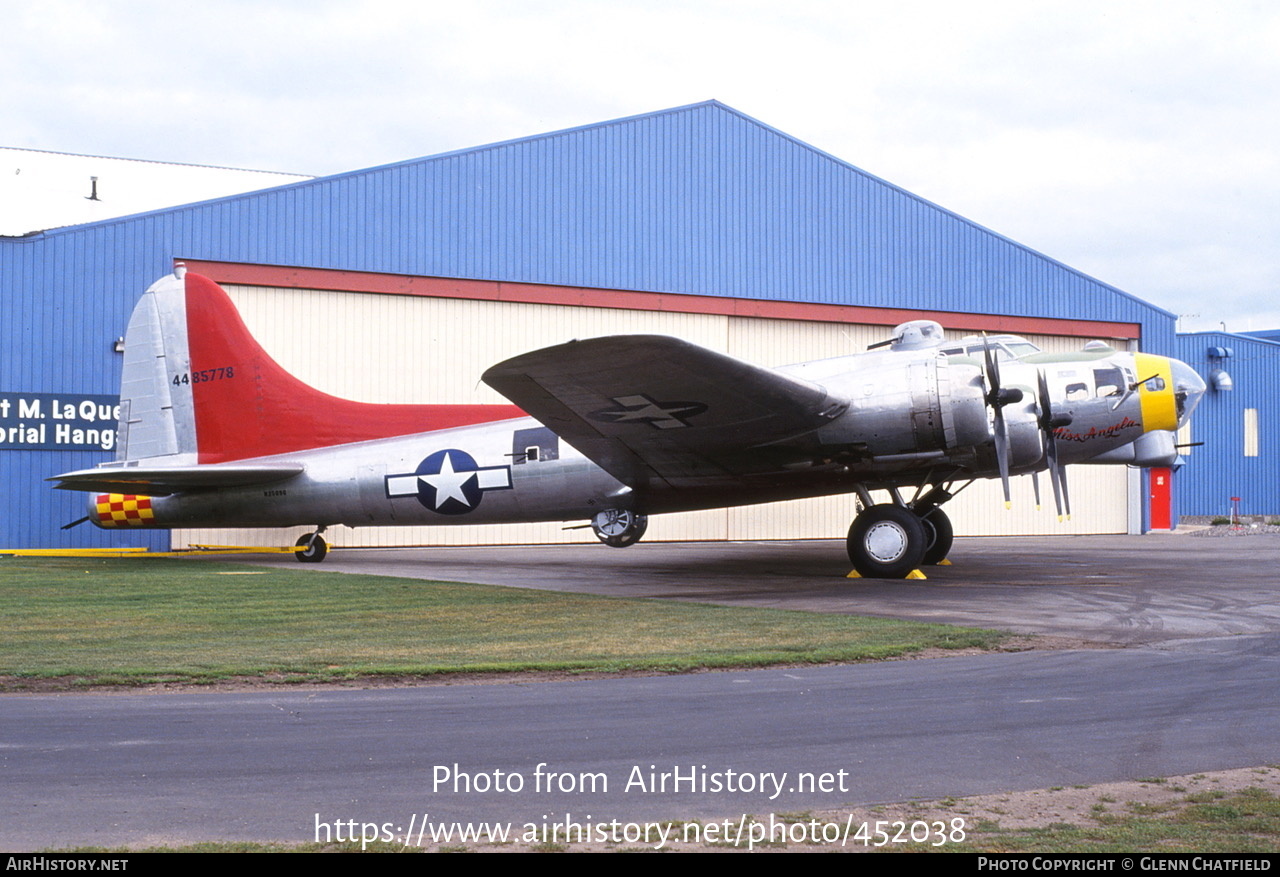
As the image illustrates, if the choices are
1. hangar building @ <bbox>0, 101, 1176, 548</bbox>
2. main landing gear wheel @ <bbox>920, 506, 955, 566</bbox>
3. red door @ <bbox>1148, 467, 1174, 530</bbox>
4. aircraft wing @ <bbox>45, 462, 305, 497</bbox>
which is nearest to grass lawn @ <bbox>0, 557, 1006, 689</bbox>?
aircraft wing @ <bbox>45, 462, 305, 497</bbox>

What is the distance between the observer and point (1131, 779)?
529 centimetres

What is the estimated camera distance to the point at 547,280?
27594 mm

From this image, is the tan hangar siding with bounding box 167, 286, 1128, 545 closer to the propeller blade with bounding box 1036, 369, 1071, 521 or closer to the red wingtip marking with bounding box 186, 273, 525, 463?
the red wingtip marking with bounding box 186, 273, 525, 463

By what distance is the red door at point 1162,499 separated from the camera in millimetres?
34688

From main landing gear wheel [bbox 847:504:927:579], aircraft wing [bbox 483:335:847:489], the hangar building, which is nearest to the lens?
aircraft wing [bbox 483:335:847:489]

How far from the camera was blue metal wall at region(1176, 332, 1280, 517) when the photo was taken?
131 feet

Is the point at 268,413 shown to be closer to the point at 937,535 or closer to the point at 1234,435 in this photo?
the point at 937,535

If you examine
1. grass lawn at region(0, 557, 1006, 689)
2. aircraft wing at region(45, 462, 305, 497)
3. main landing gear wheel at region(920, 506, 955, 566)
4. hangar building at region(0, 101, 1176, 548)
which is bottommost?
grass lawn at region(0, 557, 1006, 689)

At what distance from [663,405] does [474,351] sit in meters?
13.4

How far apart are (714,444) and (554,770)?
10.5 m

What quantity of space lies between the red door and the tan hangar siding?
15.0ft

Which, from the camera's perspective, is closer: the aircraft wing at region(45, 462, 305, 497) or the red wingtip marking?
the aircraft wing at region(45, 462, 305, 497)

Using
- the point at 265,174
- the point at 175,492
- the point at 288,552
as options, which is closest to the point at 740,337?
the point at 288,552

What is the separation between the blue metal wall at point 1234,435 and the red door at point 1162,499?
5.29 m
